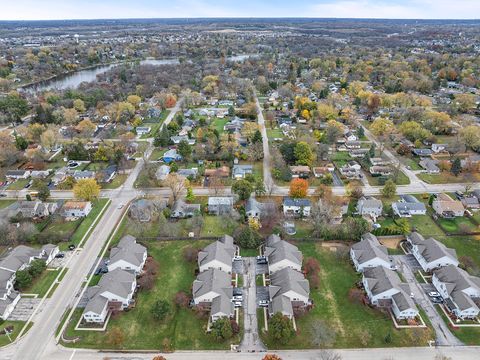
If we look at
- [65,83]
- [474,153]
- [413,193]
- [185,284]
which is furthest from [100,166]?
[65,83]

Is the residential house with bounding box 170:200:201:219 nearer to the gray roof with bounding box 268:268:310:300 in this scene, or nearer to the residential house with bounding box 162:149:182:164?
the gray roof with bounding box 268:268:310:300

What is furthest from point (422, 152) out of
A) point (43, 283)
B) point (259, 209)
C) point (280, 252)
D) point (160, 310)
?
point (43, 283)

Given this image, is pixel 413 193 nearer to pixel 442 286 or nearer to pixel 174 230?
pixel 442 286

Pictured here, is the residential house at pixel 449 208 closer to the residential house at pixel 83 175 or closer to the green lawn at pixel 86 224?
the green lawn at pixel 86 224

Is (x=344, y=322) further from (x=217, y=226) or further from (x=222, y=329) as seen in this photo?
(x=217, y=226)

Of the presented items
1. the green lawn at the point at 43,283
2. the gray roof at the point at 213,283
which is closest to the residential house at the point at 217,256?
the gray roof at the point at 213,283

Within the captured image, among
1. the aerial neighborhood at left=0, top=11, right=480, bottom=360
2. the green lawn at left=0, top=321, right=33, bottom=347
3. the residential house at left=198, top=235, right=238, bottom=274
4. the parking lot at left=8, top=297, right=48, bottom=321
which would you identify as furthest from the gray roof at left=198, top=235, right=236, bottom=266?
the green lawn at left=0, top=321, right=33, bottom=347
